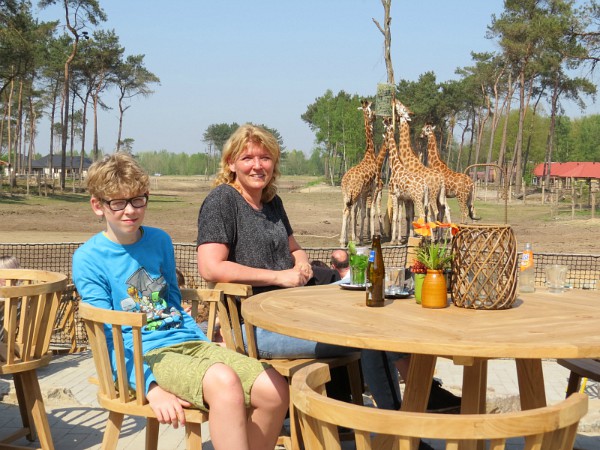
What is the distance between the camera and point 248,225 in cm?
387

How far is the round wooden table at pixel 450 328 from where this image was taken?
2369 millimetres

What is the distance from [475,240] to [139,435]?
226cm

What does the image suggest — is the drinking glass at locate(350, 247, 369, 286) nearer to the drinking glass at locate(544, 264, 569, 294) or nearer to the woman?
the woman

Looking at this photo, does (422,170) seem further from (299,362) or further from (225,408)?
(225,408)

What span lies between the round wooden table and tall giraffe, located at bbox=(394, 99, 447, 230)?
12598 millimetres

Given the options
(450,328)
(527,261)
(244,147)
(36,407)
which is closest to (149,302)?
(36,407)

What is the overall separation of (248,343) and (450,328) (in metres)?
1.18

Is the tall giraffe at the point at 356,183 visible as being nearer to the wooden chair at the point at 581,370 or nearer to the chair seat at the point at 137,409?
the wooden chair at the point at 581,370

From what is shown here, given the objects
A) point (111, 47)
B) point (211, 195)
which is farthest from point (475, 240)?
point (111, 47)

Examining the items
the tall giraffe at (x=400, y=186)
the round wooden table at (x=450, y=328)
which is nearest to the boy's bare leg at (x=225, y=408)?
the round wooden table at (x=450, y=328)

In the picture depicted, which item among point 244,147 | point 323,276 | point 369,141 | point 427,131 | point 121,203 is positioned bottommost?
point 323,276

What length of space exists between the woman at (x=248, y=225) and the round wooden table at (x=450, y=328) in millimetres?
261

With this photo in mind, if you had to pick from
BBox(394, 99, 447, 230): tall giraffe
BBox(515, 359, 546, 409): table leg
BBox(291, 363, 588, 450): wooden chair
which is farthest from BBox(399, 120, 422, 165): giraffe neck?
BBox(291, 363, 588, 450): wooden chair

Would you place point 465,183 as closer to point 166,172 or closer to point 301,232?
point 301,232
